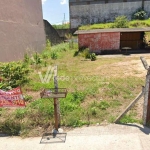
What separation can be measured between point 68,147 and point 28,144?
2.66ft

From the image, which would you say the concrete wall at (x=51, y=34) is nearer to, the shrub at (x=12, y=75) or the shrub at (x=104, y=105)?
the shrub at (x=12, y=75)

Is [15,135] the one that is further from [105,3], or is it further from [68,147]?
[105,3]

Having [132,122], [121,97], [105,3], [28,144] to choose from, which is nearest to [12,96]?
[28,144]

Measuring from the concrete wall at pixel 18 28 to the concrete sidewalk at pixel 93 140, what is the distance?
6878 millimetres

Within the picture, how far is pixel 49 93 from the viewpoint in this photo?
3.86 metres

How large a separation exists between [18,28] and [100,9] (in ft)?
68.2

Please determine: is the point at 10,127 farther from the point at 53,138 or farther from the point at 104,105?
the point at 104,105

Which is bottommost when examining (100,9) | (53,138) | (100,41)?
(53,138)

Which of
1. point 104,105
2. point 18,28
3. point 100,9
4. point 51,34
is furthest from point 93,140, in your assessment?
point 100,9

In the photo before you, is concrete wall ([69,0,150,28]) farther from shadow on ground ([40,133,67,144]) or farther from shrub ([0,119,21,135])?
shadow on ground ([40,133,67,144])

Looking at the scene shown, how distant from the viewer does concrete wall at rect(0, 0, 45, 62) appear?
9.88 m

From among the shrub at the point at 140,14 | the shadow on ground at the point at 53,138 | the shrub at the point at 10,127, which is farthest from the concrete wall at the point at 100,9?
the shadow on ground at the point at 53,138

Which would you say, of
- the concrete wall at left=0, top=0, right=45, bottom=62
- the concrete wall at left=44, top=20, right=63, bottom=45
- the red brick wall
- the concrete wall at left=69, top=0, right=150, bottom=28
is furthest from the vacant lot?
the concrete wall at left=69, top=0, right=150, bottom=28

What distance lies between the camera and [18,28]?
39.4ft
